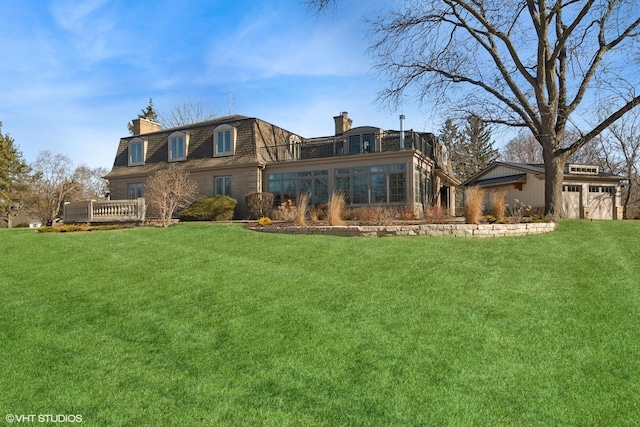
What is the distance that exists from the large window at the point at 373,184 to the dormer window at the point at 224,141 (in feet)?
20.3

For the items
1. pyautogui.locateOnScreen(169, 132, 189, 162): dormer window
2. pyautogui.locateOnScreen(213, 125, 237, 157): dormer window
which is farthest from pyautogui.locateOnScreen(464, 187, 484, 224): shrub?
pyautogui.locateOnScreen(169, 132, 189, 162): dormer window

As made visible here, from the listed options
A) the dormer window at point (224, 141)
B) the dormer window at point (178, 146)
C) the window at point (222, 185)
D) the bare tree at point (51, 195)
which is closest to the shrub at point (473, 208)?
the window at point (222, 185)

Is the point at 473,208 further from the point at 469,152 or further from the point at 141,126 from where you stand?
the point at 469,152

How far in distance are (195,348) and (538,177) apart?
64.1ft

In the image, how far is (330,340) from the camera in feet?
14.0

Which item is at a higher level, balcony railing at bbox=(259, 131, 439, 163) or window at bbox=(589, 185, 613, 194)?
balcony railing at bbox=(259, 131, 439, 163)

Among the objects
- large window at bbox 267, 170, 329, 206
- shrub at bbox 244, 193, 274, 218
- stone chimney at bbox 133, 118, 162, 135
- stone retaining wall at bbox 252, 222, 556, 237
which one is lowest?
stone retaining wall at bbox 252, 222, 556, 237

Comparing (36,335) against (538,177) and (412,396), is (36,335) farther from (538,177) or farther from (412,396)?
(538,177)

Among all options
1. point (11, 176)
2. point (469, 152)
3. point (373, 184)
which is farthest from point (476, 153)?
point (11, 176)

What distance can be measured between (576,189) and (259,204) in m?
15.2

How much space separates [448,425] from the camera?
9.41 ft

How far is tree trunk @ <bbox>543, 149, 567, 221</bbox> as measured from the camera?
13961 mm

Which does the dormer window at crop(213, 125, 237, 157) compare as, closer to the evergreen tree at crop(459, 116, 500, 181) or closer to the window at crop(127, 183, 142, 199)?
the window at crop(127, 183, 142, 199)

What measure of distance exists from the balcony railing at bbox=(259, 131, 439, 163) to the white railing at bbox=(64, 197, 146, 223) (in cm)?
651
